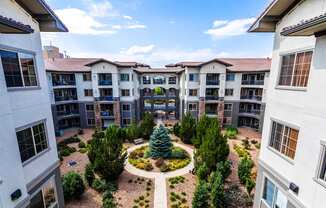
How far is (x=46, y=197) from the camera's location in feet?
28.2

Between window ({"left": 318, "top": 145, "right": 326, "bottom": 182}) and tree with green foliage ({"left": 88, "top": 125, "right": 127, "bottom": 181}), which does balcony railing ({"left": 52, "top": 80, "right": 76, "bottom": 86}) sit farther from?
window ({"left": 318, "top": 145, "right": 326, "bottom": 182})

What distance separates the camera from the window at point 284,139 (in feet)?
23.5

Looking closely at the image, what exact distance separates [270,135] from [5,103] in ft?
37.8

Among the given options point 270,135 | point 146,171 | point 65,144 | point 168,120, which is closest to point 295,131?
point 270,135

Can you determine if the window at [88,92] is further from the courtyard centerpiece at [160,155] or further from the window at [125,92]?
the courtyard centerpiece at [160,155]

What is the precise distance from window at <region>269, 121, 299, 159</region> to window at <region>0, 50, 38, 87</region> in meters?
12.1

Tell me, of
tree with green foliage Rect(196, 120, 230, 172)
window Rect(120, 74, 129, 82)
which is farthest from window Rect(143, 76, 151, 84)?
tree with green foliage Rect(196, 120, 230, 172)

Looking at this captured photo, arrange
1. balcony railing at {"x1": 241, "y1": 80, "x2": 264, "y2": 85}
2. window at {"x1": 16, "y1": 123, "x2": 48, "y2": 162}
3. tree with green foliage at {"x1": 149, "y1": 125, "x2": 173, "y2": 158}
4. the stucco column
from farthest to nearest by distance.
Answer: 1. the stucco column
2. balcony railing at {"x1": 241, "y1": 80, "x2": 264, "y2": 85}
3. tree with green foliage at {"x1": 149, "y1": 125, "x2": 173, "y2": 158}
4. window at {"x1": 16, "y1": 123, "x2": 48, "y2": 162}

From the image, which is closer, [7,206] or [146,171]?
[7,206]

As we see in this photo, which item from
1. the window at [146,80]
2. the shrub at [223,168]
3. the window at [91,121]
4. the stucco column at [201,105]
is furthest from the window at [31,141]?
the window at [146,80]

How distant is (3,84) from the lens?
552 centimetres

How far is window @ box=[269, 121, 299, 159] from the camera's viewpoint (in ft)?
23.5

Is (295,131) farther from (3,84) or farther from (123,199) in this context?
(123,199)

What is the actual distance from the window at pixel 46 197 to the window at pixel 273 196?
38.6 feet
